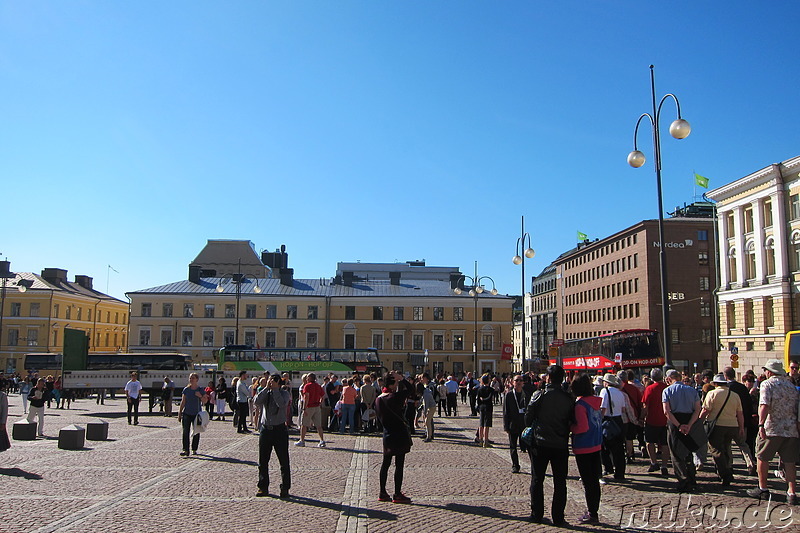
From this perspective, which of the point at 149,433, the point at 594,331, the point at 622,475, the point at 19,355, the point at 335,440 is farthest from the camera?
the point at 594,331

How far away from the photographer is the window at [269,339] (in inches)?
2886

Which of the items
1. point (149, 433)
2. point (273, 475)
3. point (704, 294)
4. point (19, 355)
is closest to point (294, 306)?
point (19, 355)

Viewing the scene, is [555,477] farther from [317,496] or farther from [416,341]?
[416,341]

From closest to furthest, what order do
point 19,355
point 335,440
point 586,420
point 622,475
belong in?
point 586,420, point 622,475, point 335,440, point 19,355

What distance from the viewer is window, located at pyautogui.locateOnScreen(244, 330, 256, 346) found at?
73.1 metres

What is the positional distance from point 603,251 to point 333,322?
1478 inches

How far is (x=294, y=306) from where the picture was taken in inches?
2926

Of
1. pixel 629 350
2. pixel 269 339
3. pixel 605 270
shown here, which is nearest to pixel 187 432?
pixel 629 350

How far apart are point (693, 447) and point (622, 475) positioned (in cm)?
140

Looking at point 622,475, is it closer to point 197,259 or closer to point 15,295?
point 15,295

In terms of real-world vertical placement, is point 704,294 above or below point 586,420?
above

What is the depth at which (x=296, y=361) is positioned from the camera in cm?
5003

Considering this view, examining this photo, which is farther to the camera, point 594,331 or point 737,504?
point 594,331

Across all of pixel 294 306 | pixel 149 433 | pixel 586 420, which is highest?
pixel 294 306
